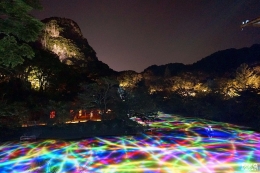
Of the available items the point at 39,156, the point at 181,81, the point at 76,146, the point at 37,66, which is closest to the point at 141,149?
the point at 76,146

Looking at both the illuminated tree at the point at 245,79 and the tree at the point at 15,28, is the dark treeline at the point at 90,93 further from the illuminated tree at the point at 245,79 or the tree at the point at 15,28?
the tree at the point at 15,28

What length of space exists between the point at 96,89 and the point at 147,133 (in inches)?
130

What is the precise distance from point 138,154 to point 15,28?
4769mm

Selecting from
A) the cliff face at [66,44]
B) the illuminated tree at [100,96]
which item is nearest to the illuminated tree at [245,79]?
the illuminated tree at [100,96]

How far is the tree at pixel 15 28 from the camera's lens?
3.06 m

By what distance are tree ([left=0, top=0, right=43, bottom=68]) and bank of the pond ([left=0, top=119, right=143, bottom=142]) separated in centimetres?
647

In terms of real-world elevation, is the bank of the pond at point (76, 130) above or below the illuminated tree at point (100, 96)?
below

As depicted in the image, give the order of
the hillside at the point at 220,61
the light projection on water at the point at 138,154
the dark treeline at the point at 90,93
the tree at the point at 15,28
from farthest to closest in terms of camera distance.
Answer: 1. the hillside at the point at 220,61
2. the dark treeline at the point at 90,93
3. the light projection on water at the point at 138,154
4. the tree at the point at 15,28

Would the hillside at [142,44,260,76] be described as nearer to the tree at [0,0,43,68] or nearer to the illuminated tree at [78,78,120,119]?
the illuminated tree at [78,78,120,119]

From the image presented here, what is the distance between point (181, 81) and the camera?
70.9 ft

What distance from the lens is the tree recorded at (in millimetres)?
3055

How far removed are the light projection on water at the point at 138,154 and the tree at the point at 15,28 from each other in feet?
10.2

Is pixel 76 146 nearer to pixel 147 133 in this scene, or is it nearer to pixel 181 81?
pixel 147 133

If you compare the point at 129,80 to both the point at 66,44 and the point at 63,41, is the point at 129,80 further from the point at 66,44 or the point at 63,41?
the point at 63,41
